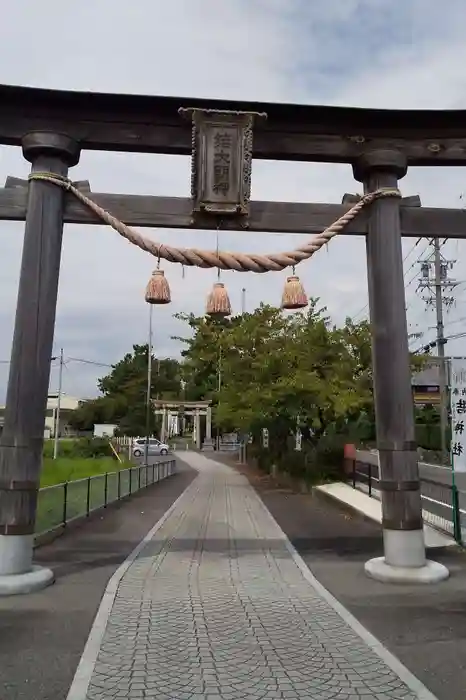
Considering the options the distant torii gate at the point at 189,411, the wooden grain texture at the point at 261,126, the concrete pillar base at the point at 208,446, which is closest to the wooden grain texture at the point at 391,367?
the wooden grain texture at the point at 261,126

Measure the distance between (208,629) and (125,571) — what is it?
107 inches

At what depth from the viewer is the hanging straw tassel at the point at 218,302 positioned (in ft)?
26.6

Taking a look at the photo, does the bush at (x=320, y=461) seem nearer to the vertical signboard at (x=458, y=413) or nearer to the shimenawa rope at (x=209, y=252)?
the vertical signboard at (x=458, y=413)

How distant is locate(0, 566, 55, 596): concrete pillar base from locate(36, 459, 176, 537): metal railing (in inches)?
102

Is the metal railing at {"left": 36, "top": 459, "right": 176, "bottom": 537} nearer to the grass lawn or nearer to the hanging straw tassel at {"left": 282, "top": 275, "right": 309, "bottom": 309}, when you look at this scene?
the grass lawn

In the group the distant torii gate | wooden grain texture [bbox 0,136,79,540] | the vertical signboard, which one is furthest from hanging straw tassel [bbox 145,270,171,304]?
the distant torii gate

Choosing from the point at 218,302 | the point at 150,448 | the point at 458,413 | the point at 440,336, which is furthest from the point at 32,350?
the point at 150,448

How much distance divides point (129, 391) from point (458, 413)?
58357 mm

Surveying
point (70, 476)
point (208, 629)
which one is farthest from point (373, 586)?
point (70, 476)

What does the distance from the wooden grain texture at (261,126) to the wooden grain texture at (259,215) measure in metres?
0.75

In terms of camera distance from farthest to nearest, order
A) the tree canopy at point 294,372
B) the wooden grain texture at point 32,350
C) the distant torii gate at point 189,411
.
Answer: the distant torii gate at point 189,411 < the tree canopy at point 294,372 < the wooden grain texture at point 32,350

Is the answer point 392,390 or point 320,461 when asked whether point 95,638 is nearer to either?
point 392,390

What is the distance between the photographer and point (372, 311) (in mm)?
7922

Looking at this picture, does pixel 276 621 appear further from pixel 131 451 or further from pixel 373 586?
pixel 131 451
